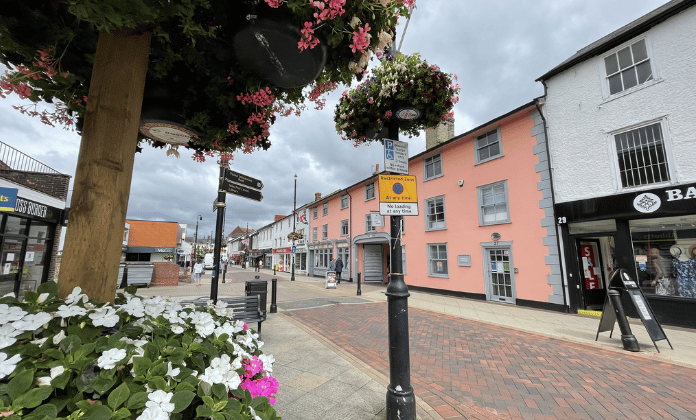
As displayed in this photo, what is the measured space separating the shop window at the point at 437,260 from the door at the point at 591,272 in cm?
499

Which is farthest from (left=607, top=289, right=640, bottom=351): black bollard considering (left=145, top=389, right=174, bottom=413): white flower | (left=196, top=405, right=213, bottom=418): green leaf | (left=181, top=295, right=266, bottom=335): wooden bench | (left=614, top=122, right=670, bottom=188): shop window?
(left=145, top=389, right=174, bottom=413): white flower

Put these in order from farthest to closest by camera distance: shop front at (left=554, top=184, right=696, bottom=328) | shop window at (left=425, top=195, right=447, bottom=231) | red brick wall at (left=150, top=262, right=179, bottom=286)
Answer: red brick wall at (left=150, top=262, right=179, bottom=286)
shop window at (left=425, top=195, right=447, bottom=231)
shop front at (left=554, top=184, right=696, bottom=328)

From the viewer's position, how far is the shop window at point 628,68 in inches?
315

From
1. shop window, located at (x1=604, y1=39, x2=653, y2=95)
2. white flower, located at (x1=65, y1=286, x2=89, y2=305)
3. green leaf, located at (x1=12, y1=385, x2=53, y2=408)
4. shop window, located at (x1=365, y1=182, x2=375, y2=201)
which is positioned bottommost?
green leaf, located at (x1=12, y1=385, x2=53, y2=408)

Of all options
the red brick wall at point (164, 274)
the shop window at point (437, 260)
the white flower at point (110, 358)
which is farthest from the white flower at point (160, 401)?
the red brick wall at point (164, 274)

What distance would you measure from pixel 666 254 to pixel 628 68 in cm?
515

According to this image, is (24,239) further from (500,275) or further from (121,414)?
(500,275)

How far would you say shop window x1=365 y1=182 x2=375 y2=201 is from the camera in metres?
18.9

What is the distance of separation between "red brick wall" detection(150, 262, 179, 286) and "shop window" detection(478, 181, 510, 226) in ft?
53.4

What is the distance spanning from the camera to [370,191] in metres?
19.4

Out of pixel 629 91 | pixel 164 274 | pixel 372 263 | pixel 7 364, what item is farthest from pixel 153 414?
pixel 372 263

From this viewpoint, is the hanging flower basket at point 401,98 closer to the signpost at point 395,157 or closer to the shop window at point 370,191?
the signpost at point 395,157

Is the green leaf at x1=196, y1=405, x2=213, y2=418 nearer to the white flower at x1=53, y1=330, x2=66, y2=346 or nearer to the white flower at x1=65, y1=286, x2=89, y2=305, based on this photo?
the white flower at x1=53, y1=330, x2=66, y2=346

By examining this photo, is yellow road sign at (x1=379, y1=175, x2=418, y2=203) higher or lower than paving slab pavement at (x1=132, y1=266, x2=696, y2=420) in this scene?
higher
